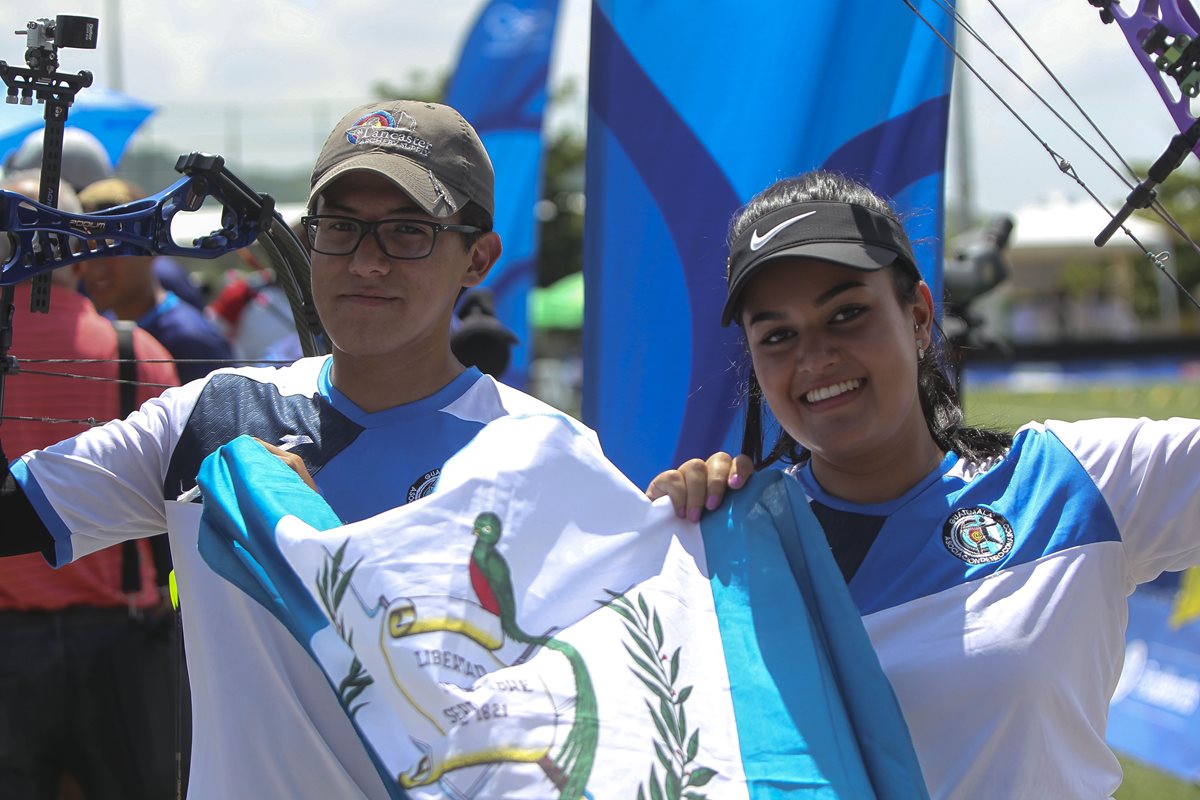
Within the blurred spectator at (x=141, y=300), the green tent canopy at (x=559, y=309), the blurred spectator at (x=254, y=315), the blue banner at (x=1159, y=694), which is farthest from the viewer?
the green tent canopy at (x=559, y=309)

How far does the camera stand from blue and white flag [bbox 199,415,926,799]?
1.59 metres

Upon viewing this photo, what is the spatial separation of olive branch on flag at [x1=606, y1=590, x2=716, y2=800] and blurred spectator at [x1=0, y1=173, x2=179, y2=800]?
1.99 meters

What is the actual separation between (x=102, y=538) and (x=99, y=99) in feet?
14.5

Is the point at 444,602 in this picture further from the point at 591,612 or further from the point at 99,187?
the point at 99,187

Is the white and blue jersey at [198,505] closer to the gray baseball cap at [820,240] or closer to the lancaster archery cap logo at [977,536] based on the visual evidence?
the gray baseball cap at [820,240]

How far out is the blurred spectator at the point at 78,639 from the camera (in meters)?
3.19

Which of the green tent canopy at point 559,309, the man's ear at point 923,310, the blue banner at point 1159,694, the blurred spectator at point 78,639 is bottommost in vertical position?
the blue banner at point 1159,694

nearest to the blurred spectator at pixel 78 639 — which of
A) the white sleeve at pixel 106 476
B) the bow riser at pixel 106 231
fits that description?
the bow riser at pixel 106 231

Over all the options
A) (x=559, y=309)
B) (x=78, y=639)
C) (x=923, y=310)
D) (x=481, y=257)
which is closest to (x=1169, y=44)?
Answer: (x=923, y=310)

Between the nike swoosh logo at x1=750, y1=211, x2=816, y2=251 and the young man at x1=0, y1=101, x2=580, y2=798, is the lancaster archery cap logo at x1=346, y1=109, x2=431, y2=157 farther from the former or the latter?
the nike swoosh logo at x1=750, y1=211, x2=816, y2=251

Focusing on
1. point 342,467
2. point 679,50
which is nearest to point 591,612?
point 342,467

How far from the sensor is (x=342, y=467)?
2008mm

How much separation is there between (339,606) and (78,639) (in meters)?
1.95

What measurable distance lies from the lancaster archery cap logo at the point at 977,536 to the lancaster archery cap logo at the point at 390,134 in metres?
0.99
